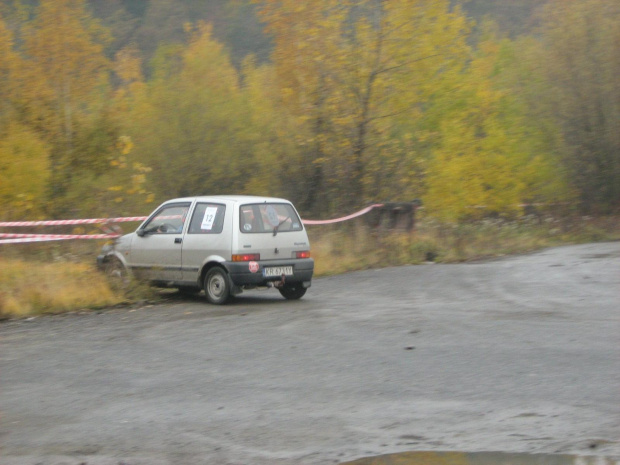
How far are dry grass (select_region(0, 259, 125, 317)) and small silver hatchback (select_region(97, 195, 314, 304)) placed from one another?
78cm

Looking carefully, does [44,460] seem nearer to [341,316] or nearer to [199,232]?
[341,316]

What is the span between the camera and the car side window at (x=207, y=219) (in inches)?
526

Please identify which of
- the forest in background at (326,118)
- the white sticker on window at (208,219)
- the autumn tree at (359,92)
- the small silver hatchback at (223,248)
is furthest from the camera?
the forest in background at (326,118)

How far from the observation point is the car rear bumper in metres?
13.1

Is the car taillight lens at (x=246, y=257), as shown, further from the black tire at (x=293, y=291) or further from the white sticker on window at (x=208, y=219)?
the black tire at (x=293, y=291)

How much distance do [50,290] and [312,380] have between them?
659cm

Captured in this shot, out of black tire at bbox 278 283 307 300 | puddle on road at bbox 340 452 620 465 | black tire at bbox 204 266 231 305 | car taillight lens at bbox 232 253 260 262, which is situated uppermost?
car taillight lens at bbox 232 253 260 262

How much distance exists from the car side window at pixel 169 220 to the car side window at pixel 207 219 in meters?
0.25

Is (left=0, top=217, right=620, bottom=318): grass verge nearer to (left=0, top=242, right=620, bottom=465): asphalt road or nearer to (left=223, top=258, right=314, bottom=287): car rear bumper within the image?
(left=0, top=242, right=620, bottom=465): asphalt road

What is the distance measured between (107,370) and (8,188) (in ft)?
54.1

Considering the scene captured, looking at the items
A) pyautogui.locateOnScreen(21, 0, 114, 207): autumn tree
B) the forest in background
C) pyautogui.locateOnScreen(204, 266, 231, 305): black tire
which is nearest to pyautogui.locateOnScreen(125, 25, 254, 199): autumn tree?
the forest in background

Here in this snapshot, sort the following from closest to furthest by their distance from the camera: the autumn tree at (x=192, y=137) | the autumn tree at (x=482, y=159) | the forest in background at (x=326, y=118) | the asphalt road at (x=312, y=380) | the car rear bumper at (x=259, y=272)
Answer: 1. the asphalt road at (x=312, y=380)
2. the car rear bumper at (x=259, y=272)
3. the forest in background at (x=326, y=118)
4. the autumn tree at (x=482, y=159)
5. the autumn tree at (x=192, y=137)

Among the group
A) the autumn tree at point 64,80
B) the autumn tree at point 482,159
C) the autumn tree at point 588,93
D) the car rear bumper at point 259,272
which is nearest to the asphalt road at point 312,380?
the car rear bumper at point 259,272

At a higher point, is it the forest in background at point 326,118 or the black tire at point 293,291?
the forest in background at point 326,118
